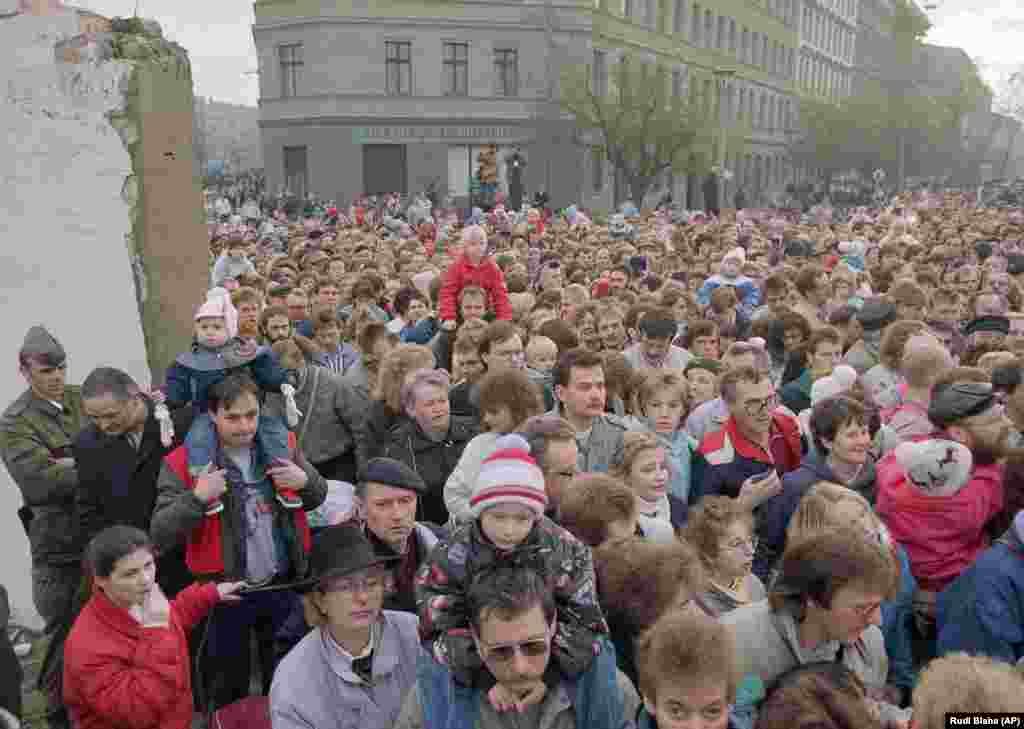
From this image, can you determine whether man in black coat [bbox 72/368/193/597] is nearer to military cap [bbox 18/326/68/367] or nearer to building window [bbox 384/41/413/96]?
military cap [bbox 18/326/68/367]

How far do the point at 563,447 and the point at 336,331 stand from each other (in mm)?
3772

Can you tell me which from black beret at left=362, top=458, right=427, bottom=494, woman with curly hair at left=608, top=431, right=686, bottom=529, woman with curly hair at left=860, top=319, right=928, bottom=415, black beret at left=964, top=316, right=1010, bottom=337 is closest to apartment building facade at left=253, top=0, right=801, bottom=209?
black beret at left=964, top=316, right=1010, bottom=337

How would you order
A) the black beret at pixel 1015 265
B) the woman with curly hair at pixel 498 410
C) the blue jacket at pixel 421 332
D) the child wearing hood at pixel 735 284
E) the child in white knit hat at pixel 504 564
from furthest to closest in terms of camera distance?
1. the black beret at pixel 1015 265
2. the child wearing hood at pixel 735 284
3. the blue jacket at pixel 421 332
4. the woman with curly hair at pixel 498 410
5. the child in white knit hat at pixel 504 564

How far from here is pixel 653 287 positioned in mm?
10914

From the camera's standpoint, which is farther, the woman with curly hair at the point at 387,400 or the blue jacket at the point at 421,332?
Answer: the blue jacket at the point at 421,332

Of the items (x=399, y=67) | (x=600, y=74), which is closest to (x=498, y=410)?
(x=399, y=67)

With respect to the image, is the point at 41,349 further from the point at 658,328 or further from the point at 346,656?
the point at 658,328

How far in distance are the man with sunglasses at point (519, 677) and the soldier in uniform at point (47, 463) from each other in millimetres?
2655

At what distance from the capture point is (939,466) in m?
3.93

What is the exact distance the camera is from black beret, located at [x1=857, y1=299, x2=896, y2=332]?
7184 millimetres

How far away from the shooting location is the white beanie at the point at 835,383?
19.2ft

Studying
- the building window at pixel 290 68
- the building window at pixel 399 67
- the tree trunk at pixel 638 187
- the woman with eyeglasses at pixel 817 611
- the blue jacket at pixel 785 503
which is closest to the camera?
the woman with eyeglasses at pixel 817 611

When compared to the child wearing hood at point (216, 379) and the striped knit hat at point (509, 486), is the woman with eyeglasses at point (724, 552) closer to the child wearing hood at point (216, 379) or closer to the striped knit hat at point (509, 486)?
the striped knit hat at point (509, 486)

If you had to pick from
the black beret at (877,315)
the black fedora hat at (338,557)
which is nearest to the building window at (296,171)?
the black beret at (877,315)
